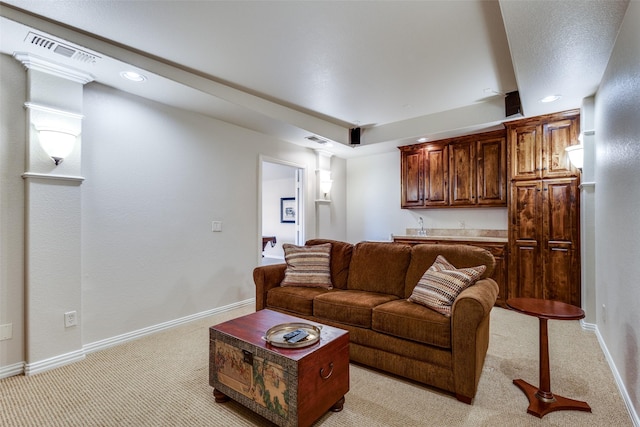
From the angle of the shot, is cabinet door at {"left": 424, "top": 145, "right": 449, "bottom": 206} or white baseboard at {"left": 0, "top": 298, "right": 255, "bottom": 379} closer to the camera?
white baseboard at {"left": 0, "top": 298, "right": 255, "bottom": 379}

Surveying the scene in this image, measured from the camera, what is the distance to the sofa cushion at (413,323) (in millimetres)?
2004

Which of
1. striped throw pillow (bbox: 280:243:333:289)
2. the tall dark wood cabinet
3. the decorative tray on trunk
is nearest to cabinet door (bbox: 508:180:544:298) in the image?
the tall dark wood cabinet

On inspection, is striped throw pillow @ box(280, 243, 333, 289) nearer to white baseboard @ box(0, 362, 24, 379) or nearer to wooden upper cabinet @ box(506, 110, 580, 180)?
white baseboard @ box(0, 362, 24, 379)

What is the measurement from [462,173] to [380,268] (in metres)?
2.51

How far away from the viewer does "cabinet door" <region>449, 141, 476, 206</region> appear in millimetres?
4430

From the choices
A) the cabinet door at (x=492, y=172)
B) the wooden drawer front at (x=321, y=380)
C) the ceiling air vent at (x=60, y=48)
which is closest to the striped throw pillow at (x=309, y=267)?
the wooden drawer front at (x=321, y=380)

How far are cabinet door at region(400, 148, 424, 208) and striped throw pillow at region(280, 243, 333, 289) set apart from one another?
92.8 inches

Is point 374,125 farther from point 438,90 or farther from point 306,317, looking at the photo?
point 306,317

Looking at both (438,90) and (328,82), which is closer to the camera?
(328,82)

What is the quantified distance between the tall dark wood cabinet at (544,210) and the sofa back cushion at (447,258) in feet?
5.34

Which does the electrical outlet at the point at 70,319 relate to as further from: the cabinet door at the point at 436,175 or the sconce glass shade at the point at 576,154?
the sconce glass shade at the point at 576,154

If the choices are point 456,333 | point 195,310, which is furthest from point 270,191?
point 456,333

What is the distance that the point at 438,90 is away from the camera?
11.1 ft

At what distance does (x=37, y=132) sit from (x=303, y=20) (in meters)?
2.19
